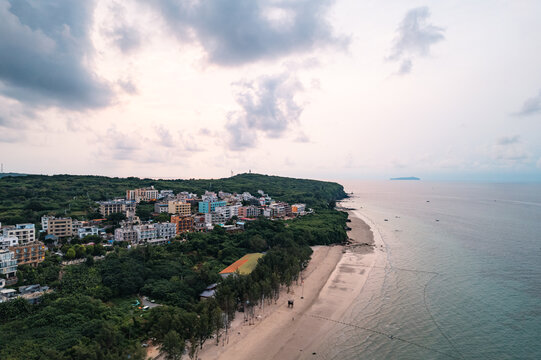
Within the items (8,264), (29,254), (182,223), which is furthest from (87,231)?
(8,264)

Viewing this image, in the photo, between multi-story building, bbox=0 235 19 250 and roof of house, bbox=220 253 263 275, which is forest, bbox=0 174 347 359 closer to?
roof of house, bbox=220 253 263 275

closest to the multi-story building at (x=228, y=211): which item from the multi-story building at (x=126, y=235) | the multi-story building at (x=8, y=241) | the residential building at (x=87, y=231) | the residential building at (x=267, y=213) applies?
the residential building at (x=267, y=213)

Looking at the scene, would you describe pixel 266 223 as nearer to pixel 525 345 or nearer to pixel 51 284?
pixel 51 284

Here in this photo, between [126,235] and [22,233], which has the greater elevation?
[22,233]

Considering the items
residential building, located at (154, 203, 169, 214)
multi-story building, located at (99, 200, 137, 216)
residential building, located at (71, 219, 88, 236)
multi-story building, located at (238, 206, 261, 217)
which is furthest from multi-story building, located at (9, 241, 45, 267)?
multi-story building, located at (238, 206, 261, 217)

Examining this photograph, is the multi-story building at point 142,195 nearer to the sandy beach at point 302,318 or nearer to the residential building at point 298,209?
the residential building at point 298,209

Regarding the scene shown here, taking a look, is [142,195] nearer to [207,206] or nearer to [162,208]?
[162,208]

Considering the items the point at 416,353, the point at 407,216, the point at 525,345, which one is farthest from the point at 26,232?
the point at 407,216
